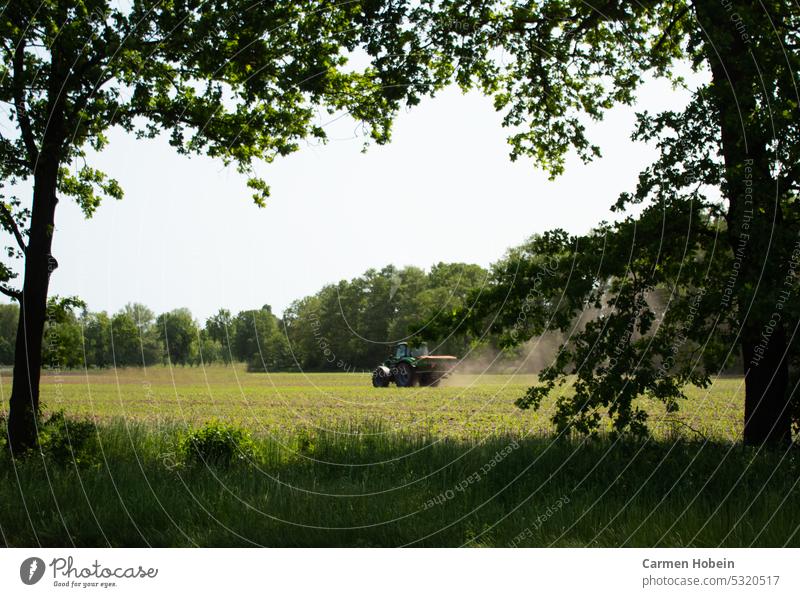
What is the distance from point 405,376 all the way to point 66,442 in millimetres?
20783

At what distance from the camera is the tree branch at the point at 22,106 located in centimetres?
899

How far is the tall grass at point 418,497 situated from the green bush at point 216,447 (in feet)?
0.46

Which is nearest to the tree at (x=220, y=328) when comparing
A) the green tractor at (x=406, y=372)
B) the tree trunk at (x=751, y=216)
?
the tree trunk at (x=751, y=216)

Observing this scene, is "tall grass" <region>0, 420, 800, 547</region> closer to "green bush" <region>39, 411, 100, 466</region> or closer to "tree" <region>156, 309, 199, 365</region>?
"green bush" <region>39, 411, 100, 466</region>

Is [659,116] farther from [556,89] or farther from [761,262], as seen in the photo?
[556,89]

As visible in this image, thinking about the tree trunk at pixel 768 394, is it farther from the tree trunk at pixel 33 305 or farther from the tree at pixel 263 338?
the tree trunk at pixel 33 305

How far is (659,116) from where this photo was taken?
317 inches

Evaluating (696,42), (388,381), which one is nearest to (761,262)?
(696,42)

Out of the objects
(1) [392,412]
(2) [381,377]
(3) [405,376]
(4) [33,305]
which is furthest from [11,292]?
(3) [405,376]

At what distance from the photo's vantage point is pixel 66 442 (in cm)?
870

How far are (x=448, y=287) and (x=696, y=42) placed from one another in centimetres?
509

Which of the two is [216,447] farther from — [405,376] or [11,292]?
[405,376]

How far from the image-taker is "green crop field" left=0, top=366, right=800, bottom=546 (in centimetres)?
578

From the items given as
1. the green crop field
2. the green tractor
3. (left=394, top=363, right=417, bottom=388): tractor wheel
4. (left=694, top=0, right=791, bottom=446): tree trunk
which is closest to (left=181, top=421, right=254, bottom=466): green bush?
the green crop field
